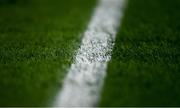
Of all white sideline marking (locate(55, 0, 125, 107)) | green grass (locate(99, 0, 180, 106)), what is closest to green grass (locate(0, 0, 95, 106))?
white sideline marking (locate(55, 0, 125, 107))

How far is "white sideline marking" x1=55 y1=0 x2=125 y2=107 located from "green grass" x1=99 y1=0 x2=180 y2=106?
0.07 metres

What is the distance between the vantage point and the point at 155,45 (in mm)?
3408

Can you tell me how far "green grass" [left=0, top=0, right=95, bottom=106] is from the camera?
263cm

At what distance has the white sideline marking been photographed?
8.38 ft

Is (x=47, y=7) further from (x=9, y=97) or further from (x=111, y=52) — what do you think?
(x=9, y=97)

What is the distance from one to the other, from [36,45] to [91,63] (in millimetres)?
593

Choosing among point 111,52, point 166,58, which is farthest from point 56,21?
point 166,58

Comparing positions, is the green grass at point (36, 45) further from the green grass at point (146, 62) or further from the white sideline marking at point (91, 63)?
the green grass at point (146, 62)

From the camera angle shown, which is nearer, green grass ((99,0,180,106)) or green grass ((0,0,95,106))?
green grass ((99,0,180,106))

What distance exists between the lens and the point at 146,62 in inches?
119

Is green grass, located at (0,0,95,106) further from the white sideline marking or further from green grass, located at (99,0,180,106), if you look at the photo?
green grass, located at (99,0,180,106)

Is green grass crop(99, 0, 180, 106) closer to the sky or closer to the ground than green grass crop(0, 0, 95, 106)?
closer to the sky

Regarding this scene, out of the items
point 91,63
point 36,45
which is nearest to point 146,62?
point 91,63

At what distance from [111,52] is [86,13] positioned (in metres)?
1.33
